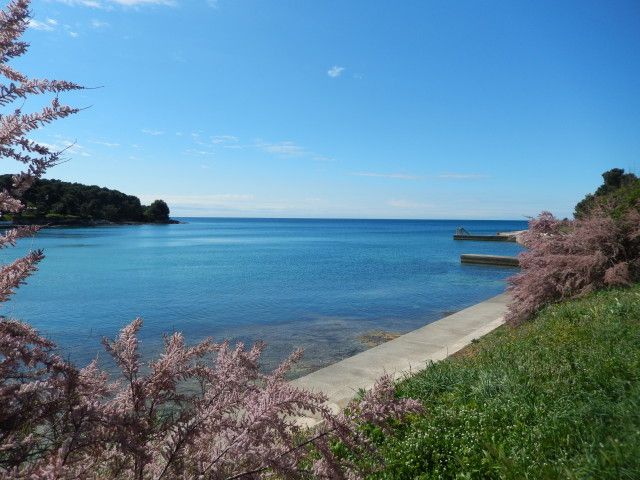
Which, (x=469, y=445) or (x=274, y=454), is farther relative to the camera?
(x=469, y=445)

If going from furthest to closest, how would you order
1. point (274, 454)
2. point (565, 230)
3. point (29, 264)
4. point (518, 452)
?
point (565, 230) < point (518, 452) < point (274, 454) < point (29, 264)

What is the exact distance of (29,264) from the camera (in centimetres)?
198

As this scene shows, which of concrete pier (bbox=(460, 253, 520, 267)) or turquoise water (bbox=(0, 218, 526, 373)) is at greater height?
concrete pier (bbox=(460, 253, 520, 267))

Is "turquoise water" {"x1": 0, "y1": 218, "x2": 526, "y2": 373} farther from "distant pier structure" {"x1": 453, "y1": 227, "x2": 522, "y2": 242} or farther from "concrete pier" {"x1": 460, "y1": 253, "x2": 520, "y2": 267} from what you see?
"distant pier structure" {"x1": 453, "y1": 227, "x2": 522, "y2": 242}

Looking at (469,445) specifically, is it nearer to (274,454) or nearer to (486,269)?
(274,454)

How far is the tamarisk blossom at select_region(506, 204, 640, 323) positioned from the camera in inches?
461

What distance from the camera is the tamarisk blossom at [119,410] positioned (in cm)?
185

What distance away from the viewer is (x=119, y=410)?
1904mm

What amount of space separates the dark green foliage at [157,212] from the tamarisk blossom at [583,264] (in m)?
171

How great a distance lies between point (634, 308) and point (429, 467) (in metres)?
5.31

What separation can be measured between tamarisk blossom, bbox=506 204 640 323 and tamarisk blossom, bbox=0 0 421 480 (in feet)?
35.9

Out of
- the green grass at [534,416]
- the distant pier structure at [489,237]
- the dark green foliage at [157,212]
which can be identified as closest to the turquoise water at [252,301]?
the green grass at [534,416]

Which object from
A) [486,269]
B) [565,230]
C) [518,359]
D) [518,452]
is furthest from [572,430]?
[486,269]

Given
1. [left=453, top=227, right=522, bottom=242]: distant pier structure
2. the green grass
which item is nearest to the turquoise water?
the green grass
